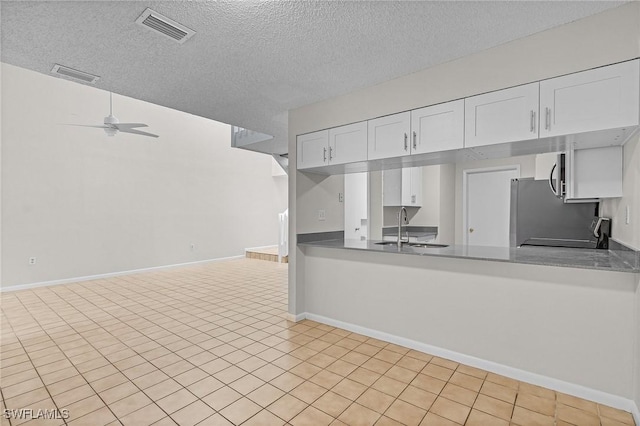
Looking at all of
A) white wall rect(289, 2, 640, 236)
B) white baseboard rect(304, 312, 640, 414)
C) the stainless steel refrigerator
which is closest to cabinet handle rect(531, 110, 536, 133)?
white wall rect(289, 2, 640, 236)

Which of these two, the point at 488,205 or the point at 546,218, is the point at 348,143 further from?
the point at 488,205

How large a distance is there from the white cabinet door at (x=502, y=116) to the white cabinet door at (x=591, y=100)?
0.07 m

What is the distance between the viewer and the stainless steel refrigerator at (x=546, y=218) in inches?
133

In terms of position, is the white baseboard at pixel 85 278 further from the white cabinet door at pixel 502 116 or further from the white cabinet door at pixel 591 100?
the white cabinet door at pixel 591 100

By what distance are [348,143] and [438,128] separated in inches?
35.5

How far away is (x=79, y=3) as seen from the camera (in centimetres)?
181

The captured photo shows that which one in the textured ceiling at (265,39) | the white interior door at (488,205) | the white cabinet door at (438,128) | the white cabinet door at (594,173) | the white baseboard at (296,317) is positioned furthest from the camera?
the white interior door at (488,205)

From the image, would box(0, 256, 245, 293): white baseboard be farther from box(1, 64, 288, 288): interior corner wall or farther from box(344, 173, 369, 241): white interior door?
box(344, 173, 369, 241): white interior door

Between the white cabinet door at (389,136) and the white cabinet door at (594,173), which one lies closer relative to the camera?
the white cabinet door at (594,173)

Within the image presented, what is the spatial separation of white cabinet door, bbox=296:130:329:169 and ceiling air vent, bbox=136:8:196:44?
156cm

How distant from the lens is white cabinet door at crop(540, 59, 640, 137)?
1780mm

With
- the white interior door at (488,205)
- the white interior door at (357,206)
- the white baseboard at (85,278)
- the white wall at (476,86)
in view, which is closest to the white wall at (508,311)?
the white wall at (476,86)

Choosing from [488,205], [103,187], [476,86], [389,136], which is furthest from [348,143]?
[103,187]

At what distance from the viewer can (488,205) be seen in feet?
18.1
